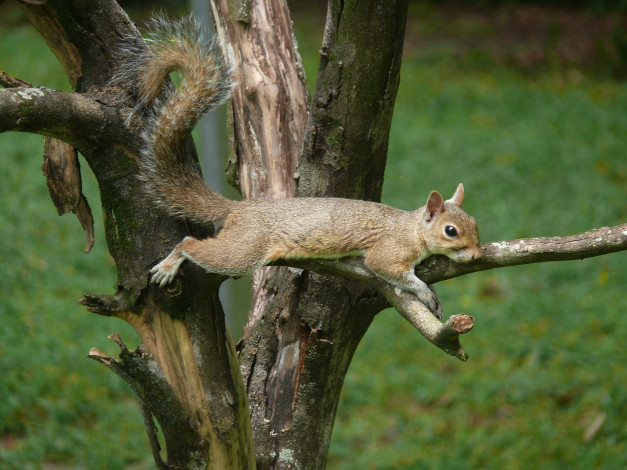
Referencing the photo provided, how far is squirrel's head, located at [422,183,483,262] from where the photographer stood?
2326 millimetres

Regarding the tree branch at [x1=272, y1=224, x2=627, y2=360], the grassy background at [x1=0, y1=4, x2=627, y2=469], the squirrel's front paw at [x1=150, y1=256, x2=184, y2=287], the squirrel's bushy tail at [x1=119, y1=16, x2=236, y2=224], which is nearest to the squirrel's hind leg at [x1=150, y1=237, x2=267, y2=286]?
the squirrel's front paw at [x1=150, y1=256, x2=184, y2=287]

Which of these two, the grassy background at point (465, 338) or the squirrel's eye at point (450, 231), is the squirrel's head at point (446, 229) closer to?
the squirrel's eye at point (450, 231)

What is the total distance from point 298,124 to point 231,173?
0.30 metres

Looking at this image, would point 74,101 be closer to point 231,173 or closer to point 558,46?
point 231,173

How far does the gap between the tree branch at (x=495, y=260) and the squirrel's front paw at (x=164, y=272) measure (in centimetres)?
46

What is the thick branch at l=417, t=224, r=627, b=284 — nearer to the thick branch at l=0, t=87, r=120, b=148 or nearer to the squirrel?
the squirrel

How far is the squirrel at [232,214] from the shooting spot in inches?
84.4


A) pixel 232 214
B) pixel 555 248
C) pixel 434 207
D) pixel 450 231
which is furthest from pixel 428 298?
pixel 232 214

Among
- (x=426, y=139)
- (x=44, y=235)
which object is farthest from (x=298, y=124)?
(x=426, y=139)

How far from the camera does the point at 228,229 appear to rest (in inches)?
93.7

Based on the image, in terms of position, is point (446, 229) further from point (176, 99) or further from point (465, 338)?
point (465, 338)

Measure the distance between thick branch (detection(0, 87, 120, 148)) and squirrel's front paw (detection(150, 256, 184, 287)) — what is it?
0.36 m

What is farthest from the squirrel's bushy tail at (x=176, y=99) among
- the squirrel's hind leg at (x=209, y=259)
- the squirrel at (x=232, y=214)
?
the squirrel's hind leg at (x=209, y=259)

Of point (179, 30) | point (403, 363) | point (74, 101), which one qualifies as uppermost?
point (179, 30)
